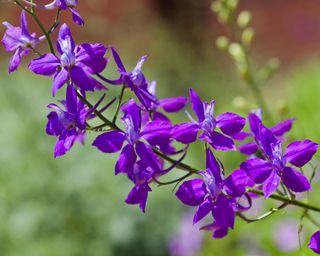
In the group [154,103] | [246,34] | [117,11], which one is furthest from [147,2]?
[154,103]

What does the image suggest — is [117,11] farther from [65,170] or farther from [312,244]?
[312,244]

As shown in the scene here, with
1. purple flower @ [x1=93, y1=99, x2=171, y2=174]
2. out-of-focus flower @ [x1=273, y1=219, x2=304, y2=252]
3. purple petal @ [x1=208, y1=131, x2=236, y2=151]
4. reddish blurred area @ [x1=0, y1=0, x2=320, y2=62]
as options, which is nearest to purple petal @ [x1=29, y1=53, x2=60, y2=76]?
purple flower @ [x1=93, y1=99, x2=171, y2=174]

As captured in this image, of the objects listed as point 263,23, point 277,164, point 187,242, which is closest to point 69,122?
point 277,164

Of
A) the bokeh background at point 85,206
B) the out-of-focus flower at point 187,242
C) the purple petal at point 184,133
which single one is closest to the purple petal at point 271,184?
the purple petal at point 184,133

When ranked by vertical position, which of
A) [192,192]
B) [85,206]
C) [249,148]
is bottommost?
[192,192]

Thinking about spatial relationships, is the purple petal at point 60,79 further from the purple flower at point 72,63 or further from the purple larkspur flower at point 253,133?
the purple larkspur flower at point 253,133

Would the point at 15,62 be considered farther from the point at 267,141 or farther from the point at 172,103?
the point at 267,141

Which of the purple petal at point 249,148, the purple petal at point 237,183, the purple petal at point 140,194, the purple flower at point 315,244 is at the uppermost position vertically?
the purple petal at point 249,148
